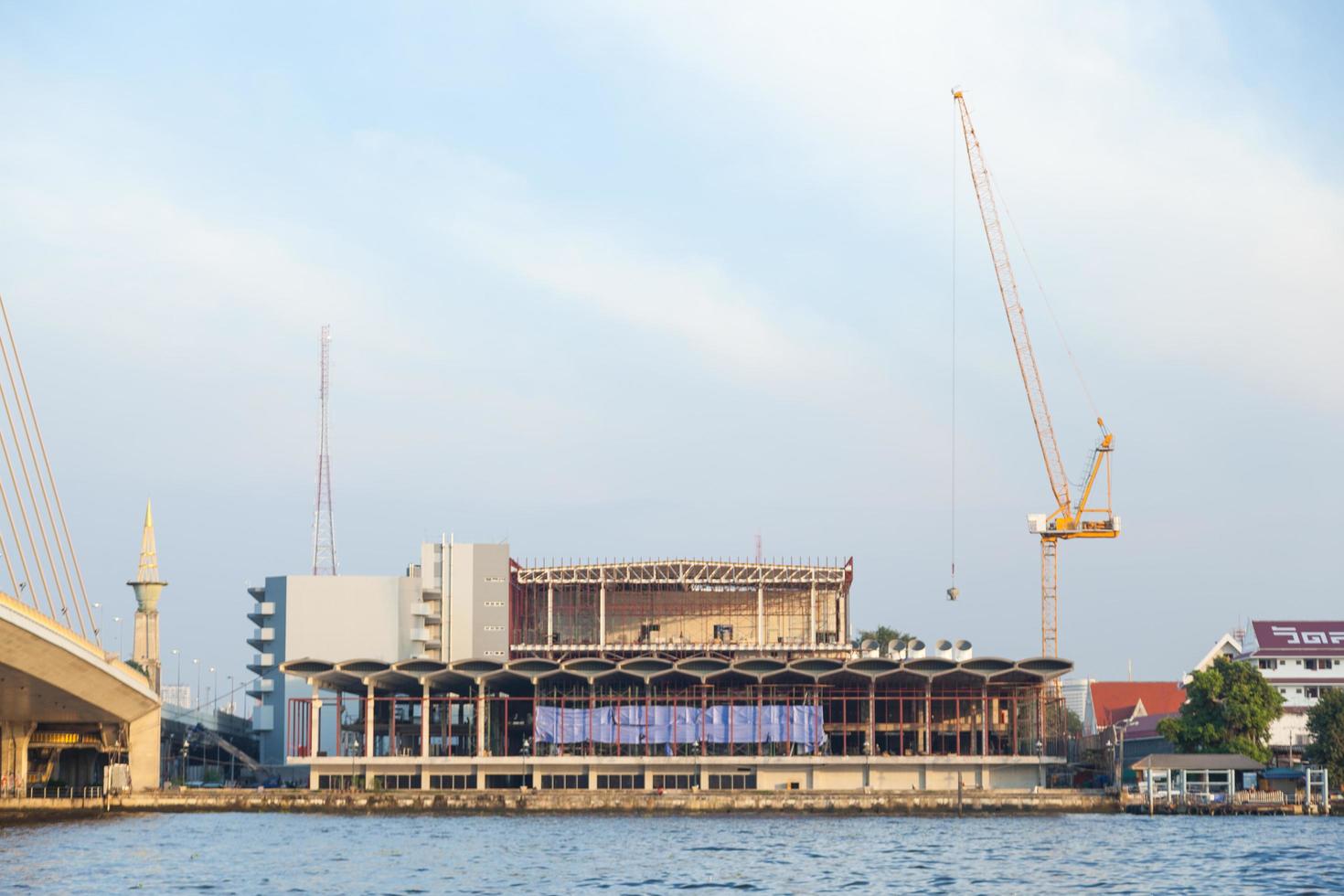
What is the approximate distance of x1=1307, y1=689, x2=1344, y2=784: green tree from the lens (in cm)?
11600

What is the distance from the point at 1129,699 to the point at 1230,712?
7030 cm

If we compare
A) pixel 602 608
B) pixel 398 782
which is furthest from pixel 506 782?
pixel 602 608

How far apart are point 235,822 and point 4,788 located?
26.3 meters

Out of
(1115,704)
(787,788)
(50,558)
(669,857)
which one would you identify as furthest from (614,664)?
(1115,704)

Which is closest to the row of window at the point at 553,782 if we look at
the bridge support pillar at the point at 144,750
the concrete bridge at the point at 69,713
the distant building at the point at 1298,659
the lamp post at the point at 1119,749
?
the bridge support pillar at the point at 144,750

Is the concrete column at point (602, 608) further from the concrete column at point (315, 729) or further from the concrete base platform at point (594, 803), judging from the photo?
the concrete base platform at point (594, 803)

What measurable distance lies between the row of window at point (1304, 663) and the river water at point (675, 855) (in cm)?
4166

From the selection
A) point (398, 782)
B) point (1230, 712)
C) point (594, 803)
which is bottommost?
point (594, 803)

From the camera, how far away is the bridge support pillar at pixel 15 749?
119 meters

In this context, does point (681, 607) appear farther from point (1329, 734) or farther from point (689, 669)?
point (1329, 734)

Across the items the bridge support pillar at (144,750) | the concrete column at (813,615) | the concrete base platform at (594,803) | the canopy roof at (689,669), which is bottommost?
the concrete base platform at (594,803)

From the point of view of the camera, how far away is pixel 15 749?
12006 cm

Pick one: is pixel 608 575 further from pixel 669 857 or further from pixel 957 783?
pixel 669 857

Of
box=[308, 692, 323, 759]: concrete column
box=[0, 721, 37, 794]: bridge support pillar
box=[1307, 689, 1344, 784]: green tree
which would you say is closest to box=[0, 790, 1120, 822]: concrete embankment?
box=[0, 721, 37, 794]: bridge support pillar
